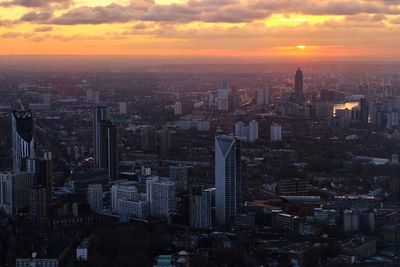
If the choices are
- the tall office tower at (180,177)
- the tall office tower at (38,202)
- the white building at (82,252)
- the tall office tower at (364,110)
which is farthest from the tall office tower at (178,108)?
the white building at (82,252)

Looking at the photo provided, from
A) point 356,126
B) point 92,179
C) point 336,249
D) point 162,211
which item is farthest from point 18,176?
point 356,126

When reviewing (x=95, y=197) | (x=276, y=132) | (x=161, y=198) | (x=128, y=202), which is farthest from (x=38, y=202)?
(x=276, y=132)

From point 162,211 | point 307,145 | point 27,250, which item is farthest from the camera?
point 307,145

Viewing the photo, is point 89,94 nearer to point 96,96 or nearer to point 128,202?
point 96,96

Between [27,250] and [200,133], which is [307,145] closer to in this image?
[200,133]

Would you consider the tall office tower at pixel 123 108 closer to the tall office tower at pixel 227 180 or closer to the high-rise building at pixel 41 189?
the high-rise building at pixel 41 189

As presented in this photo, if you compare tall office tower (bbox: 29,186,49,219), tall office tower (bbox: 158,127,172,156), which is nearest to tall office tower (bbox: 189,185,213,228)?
tall office tower (bbox: 29,186,49,219)
